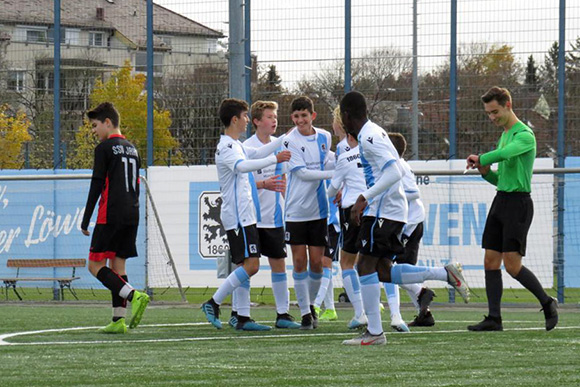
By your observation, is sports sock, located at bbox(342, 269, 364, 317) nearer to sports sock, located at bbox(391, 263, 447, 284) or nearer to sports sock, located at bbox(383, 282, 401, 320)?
sports sock, located at bbox(383, 282, 401, 320)

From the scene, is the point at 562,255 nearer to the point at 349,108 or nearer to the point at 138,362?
the point at 349,108

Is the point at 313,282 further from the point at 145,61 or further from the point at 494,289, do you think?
the point at 145,61

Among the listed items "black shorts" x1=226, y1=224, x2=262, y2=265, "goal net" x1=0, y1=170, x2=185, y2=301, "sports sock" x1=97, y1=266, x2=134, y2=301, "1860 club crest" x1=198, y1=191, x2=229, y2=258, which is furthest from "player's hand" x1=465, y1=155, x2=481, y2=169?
"goal net" x1=0, y1=170, x2=185, y2=301

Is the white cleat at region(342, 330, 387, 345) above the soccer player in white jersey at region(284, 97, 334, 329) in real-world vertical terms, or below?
below

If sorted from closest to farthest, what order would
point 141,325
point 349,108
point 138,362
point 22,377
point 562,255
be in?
point 22,377, point 138,362, point 349,108, point 141,325, point 562,255

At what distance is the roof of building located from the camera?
1659cm

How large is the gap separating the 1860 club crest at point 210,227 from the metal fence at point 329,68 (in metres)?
0.68

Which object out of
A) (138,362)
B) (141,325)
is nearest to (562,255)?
(141,325)

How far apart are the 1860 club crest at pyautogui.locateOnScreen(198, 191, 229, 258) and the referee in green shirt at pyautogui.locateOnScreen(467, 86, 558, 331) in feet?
23.2

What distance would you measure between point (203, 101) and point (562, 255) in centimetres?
557

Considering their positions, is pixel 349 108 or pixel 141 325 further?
pixel 141 325

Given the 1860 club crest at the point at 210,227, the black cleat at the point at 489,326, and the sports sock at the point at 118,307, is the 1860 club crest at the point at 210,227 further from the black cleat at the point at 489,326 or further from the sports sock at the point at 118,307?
the black cleat at the point at 489,326

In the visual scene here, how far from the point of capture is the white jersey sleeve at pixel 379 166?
7.81 metres

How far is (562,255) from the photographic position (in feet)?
48.7
